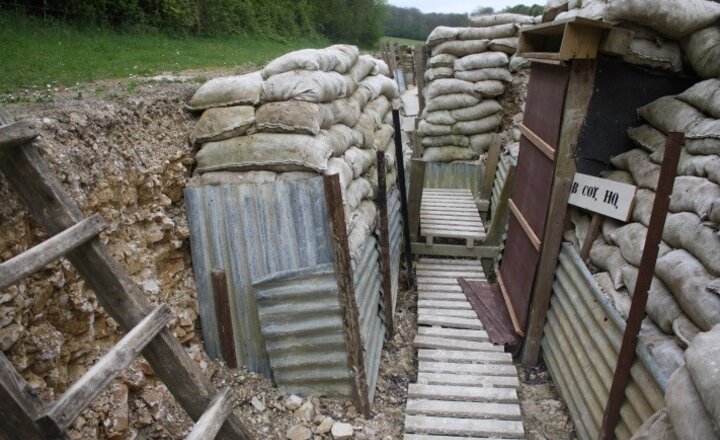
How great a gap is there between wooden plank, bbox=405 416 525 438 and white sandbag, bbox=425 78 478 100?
22.2ft

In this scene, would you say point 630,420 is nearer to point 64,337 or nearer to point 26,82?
point 64,337

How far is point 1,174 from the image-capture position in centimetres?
214

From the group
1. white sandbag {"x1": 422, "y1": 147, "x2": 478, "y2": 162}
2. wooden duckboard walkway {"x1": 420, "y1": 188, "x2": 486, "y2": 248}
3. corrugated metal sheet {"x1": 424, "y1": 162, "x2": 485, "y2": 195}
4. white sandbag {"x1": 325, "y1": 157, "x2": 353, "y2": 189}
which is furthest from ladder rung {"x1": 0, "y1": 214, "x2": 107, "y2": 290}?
white sandbag {"x1": 422, "y1": 147, "x2": 478, "y2": 162}

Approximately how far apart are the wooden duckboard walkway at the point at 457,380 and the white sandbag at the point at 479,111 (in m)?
4.52

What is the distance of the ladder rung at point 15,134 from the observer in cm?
180

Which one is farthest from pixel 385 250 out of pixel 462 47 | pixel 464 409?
pixel 462 47

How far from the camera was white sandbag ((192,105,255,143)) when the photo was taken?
3493 mm

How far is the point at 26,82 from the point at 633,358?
4.94 meters

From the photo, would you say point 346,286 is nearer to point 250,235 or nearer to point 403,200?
point 250,235

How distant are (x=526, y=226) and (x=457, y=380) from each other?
1575mm

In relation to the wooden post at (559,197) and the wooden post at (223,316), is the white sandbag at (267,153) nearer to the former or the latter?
the wooden post at (223,316)

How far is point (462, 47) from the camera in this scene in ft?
30.3

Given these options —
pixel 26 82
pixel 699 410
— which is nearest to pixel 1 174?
pixel 26 82

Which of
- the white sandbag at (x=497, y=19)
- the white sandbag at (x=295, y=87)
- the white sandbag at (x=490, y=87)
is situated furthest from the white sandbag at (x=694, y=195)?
the white sandbag at (x=497, y=19)
